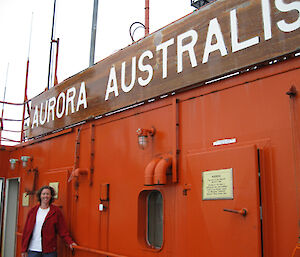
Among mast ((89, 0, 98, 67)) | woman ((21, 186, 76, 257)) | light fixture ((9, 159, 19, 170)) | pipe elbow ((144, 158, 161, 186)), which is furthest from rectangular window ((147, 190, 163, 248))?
mast ((89, 0, 98, 67))

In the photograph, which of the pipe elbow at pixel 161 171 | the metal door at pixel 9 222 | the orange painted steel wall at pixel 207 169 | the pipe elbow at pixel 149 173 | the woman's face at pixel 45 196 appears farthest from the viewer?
the metal door at pixel 9 222

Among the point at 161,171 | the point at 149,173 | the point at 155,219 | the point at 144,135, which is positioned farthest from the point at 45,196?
the point at 161,171

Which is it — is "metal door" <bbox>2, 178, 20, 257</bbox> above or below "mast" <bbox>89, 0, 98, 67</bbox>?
below

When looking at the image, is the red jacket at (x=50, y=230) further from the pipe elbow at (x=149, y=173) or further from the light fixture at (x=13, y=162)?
the light fixture at (x=13, y=162)

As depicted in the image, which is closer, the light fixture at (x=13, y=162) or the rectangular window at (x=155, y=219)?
the rectangular window at (x=155, y=219)

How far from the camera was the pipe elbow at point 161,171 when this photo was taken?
4.08 metres

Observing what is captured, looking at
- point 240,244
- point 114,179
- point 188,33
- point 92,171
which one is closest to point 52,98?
point 92,171

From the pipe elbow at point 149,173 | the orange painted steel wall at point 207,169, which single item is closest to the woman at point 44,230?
the orange painted steel wall at point 207,169

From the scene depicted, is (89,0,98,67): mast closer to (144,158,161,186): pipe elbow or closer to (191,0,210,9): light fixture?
(191,0,210,9): light fixture

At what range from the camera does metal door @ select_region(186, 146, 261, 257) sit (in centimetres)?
329

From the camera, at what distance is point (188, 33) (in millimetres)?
4289

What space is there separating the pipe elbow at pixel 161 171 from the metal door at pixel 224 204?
0.29 meters

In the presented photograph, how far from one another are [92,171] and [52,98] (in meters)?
2.03

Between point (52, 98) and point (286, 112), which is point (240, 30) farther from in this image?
point (52, 98)
